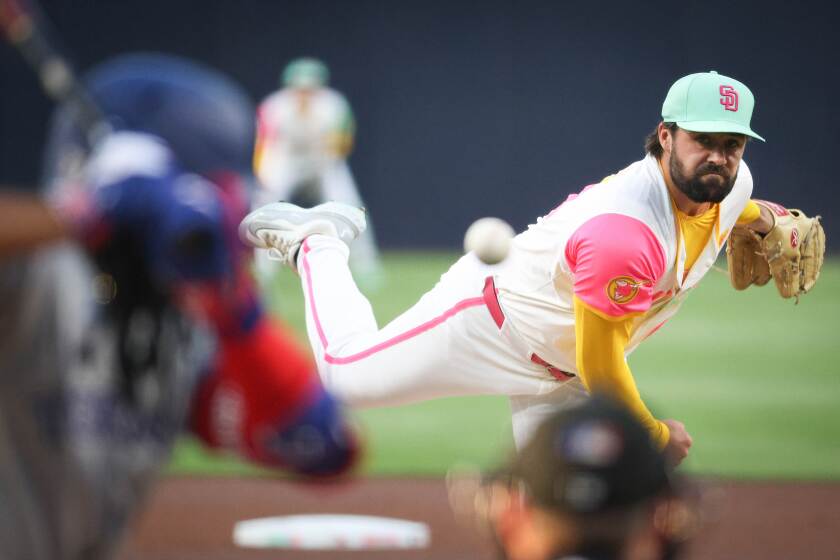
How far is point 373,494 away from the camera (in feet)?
19.5

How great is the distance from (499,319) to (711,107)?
0.94 m

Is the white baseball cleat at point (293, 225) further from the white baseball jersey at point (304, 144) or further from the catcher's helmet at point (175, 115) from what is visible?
the white baseball jersey at point (304, 144)

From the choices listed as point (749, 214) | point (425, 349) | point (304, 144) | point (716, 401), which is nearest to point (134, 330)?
point (425, 349)

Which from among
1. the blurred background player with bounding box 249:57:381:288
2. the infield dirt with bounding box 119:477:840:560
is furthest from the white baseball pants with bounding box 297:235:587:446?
the blurred background player with bounding box 249:57:381:288

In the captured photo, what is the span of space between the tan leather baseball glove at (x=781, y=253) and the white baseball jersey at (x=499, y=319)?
0.99 feet

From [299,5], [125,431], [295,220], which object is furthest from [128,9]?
[125,431]

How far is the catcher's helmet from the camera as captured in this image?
5.54ft

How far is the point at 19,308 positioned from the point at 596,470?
0.80m

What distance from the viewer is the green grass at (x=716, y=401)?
673 centimetres

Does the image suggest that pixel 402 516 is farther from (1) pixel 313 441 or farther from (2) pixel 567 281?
(1) pixel 313 441

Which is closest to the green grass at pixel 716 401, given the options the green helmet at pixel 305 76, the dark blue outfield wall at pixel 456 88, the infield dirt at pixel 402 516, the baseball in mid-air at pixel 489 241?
the infield dirt at pixel 402 516

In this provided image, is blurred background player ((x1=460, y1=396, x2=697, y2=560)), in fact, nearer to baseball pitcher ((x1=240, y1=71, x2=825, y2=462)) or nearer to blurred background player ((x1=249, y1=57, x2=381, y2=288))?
baseball pitcher ((x1=240, y1=71, x2=825, y2=462))

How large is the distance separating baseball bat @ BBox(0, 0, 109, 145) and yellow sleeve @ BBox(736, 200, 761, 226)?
261cm

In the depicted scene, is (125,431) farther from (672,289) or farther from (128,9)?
(128,9)
